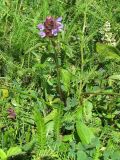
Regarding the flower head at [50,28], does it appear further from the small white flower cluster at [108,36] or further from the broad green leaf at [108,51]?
the small white flower cluster at [108,36]

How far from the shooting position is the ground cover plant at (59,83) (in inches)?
71.6

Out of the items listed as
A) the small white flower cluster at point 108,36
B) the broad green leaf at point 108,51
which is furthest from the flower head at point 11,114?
the small white flower cluster at point 108,36

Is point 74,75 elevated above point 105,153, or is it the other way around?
point 74,75

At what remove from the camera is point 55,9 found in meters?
2.63

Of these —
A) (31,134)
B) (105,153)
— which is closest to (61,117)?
(31,134)

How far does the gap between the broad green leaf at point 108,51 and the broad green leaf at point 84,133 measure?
16.8 inches

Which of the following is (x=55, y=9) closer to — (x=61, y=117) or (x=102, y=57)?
(x=102, y=57)

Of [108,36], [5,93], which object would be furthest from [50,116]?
[108,36]

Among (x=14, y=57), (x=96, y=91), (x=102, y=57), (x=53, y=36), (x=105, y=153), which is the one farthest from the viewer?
(x=14, y=57)

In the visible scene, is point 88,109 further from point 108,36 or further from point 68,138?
point 108,36

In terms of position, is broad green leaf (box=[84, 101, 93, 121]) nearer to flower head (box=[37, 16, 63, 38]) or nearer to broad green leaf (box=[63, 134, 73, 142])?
broad green leaf (box=[63, 134, 73, 142])

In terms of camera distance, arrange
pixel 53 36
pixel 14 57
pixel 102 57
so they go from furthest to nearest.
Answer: pixel 14 57 → pixel 102 57 → pixel 53 36

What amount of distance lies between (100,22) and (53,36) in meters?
0.71

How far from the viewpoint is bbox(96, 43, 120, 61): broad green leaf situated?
2.12m
